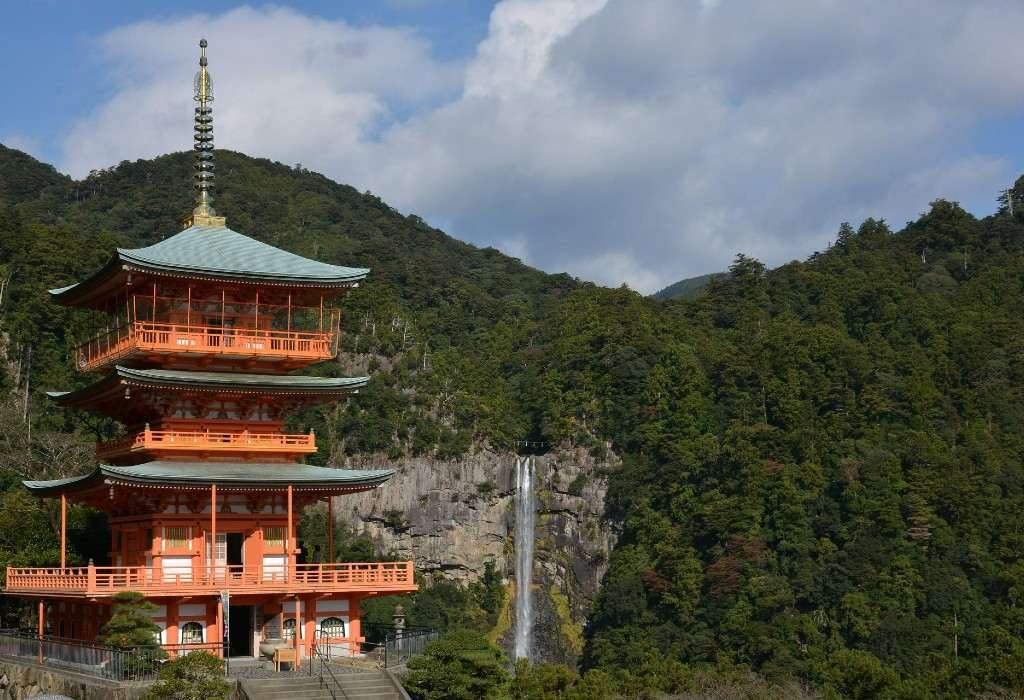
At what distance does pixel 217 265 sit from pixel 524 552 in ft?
143

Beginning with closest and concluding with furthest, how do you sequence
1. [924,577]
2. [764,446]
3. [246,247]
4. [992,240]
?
1. [246,247]
2. [924,577]
3. [764,446]
4. [992,240]

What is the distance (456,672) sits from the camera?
100 feet

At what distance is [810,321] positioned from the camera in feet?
294

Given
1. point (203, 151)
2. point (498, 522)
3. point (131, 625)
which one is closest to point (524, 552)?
point (498, 522)

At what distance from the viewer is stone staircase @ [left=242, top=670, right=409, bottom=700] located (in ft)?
98.4

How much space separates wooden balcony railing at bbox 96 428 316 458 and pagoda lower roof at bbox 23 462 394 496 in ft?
1.34

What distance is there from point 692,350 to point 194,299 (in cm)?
5279

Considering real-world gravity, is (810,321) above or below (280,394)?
above

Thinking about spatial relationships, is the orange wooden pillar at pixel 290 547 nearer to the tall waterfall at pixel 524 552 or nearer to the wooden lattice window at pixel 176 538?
the wooden lattice window at pixel 176 538

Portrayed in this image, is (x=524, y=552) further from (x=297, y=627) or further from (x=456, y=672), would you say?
(x=456, y=672)

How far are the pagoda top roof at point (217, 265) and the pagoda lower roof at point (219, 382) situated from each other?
2.21 meters

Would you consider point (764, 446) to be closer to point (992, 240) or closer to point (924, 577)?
point (924, 577)

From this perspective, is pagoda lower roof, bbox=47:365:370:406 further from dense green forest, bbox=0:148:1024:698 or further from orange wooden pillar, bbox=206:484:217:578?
dense green forest, bbox=0:148:1024:698

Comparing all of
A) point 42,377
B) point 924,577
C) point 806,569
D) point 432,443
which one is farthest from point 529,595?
point 42,377
